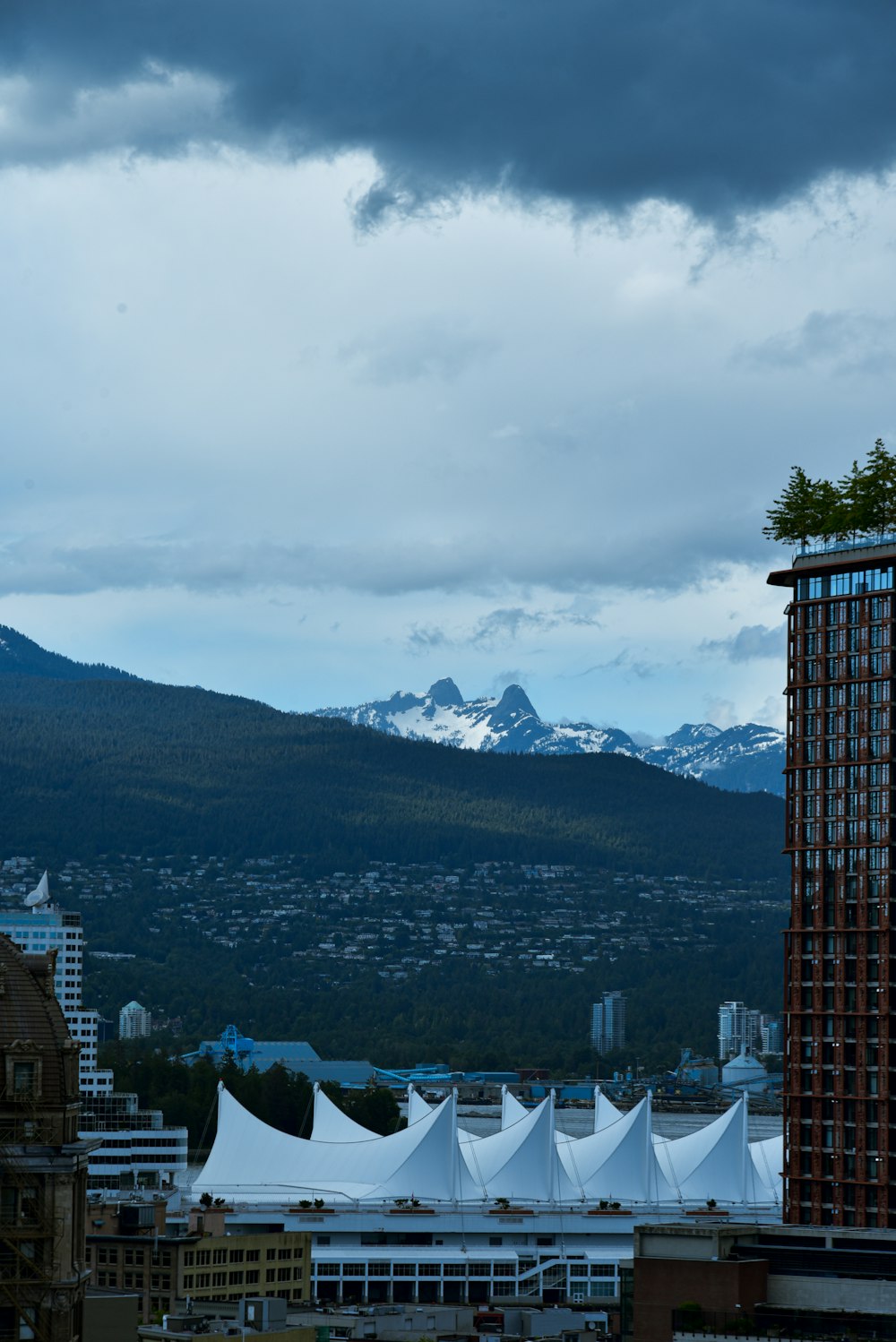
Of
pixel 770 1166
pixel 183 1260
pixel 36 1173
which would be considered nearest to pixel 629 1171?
pixel 770 1166

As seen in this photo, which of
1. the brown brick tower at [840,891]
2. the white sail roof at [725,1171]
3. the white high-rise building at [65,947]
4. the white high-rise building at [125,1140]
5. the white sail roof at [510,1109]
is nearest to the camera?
the brown brick tower at [840,891]

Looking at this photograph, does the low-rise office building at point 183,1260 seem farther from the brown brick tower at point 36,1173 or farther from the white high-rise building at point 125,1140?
the white high-rise building at point 125,1140

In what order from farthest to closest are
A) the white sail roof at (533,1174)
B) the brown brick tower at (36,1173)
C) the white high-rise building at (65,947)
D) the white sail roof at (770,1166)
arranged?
1. the white high-rise building at (65,947)
2. the white sail roof at (770,1166)
3. the white sail roof at (533,1174)
4. the brown brick tower at (36,1173)

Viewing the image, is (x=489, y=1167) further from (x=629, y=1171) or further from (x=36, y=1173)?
(x=36, y=1173)

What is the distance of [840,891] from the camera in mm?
76375

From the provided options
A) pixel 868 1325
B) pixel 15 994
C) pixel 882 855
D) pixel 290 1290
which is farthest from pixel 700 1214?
pixel 15 994

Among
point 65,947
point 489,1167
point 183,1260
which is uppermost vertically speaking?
point 65,947

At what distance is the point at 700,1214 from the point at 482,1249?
1035 centimetres

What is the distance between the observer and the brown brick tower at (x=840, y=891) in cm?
7419

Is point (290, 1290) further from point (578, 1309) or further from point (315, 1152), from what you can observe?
point (315, 1152)

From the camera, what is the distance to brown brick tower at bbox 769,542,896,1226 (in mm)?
74188

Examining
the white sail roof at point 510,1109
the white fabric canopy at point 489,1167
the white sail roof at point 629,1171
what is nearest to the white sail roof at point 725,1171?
the white fabric canopy at point 489,1167

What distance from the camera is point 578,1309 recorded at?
289 ft

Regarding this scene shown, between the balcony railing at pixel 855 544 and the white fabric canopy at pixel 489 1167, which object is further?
the white fabric canopy at pixel 489 1167
